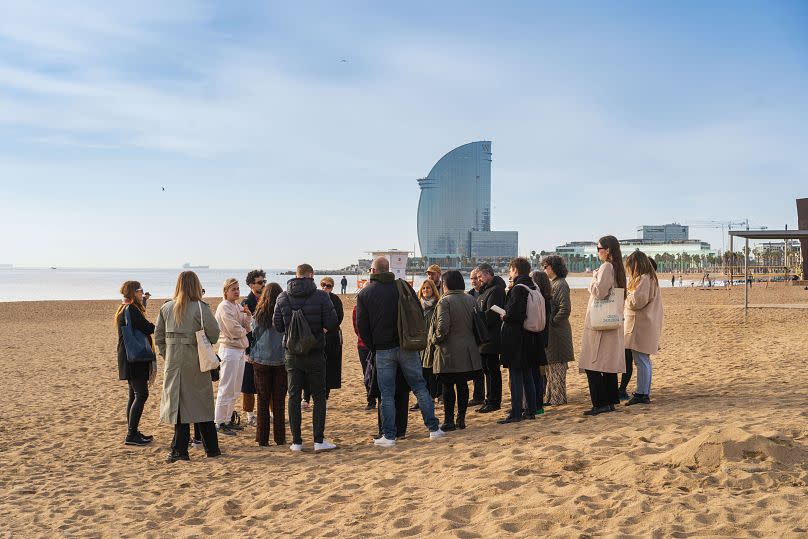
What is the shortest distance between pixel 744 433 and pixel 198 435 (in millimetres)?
4692

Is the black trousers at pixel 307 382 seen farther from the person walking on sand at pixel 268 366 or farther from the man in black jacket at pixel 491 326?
the man in black jacket at pixel 491 326

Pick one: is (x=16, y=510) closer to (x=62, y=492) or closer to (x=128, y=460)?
(x=62, y=492)

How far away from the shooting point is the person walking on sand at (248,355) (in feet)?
22.9

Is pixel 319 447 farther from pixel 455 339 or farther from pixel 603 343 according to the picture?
pixel 603 343

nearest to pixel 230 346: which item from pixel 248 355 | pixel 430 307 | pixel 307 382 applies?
pixel 248 355

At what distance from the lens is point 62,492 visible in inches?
201

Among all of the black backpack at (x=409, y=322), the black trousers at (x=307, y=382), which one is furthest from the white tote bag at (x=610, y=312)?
the black trousers at (x=307, y=382)

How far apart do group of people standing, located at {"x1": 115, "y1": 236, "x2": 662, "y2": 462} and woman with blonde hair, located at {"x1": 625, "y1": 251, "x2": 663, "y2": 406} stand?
11mm

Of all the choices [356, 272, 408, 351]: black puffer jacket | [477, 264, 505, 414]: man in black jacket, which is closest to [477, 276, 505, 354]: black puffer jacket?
[477, 264, 505, 414]: man in black jacket

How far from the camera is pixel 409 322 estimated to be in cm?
583

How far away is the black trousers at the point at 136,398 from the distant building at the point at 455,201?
597 feet

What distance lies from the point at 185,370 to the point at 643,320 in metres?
4.36

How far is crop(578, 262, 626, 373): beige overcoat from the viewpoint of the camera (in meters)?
6.02

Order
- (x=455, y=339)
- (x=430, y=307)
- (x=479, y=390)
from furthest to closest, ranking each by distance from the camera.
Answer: (x=479, y=390)
(x=430, y=307)
(x=455, y=339)
